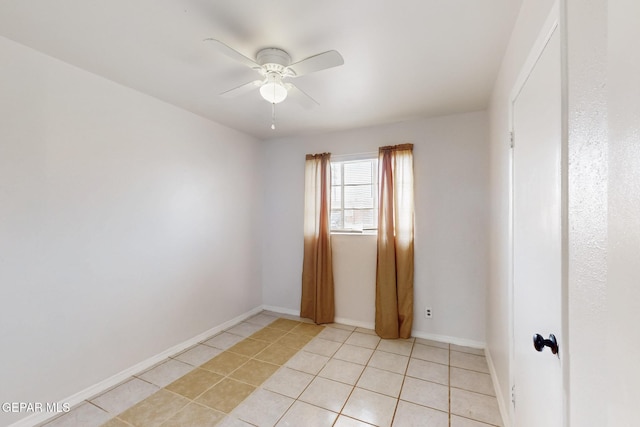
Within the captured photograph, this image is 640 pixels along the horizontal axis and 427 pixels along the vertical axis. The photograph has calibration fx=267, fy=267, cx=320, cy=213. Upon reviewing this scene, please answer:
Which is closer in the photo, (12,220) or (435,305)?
(12,220)

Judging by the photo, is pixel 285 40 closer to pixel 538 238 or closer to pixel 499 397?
pixel 538 238

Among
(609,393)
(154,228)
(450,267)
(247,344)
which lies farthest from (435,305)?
(154,228)

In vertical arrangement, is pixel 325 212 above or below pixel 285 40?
below

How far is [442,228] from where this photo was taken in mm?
2959

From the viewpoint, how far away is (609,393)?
59 centimetres

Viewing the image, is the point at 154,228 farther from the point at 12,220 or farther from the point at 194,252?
the point at 12,220

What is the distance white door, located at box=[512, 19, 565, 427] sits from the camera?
3.04 ft

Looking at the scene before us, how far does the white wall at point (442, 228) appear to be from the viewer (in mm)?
2809

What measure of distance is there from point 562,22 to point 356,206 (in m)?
2.67

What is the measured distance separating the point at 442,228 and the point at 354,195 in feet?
3.69

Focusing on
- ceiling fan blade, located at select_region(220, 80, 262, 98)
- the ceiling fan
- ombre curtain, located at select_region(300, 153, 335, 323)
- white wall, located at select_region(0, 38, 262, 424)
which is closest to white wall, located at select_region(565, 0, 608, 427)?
the ceiling fan

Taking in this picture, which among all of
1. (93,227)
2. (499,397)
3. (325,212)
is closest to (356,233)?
(325,212)

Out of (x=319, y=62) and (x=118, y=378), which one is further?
(x=118, y=378)

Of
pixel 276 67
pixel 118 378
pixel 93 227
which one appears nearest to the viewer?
pixel 276 67
